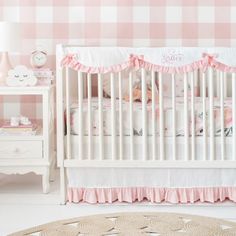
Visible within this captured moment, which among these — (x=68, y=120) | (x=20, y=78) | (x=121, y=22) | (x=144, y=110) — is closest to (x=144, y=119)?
(x=144, y=110)

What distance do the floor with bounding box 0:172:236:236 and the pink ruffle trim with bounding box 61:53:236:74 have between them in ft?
Answer: 2.53

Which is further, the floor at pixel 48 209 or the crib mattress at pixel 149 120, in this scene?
the crib mattress at pixel 149 120

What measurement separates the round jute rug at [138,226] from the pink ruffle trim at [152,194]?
0.73 feet

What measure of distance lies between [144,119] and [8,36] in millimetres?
1112

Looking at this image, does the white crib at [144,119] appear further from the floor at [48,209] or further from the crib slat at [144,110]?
the floor at [48,209]

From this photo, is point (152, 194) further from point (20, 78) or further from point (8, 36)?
point (8, 36)

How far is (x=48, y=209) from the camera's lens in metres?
3.22

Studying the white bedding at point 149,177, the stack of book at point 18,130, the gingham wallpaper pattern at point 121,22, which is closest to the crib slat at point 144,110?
the white bedding at point 149,177

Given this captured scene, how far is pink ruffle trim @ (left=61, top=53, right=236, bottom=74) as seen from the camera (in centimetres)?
317

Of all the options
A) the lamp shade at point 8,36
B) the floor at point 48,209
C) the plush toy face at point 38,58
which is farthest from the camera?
the plush toy face at point 38,58

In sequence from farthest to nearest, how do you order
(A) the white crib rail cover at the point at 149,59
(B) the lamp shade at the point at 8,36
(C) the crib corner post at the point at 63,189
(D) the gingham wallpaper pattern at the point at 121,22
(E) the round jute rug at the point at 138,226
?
(D) the gingham wallpaper pattern at the point at 121,22
(B) the lamp shade at the point at 8,36
(C) the crib corner post at the point at 63,189
(A) the white crib rail cover at the point at 149,59
(E) the round jute rug at the point at 138,226

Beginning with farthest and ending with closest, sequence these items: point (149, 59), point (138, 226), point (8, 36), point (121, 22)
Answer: point (121, 22) → point (8, 36) → point (149, 59) → point (138, 226)

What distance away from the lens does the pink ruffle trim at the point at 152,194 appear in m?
3.27

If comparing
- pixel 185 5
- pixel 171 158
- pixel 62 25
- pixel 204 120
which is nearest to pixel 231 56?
pixel 204 120
